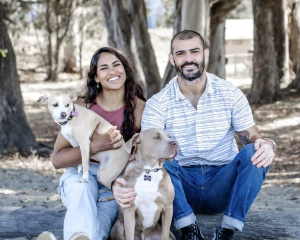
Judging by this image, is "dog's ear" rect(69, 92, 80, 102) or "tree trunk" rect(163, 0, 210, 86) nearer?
"dog's ear" rect(69, 92, 80, 102)

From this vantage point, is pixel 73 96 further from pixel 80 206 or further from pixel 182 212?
pixel 182 212

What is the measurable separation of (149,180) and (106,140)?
78 centimetres

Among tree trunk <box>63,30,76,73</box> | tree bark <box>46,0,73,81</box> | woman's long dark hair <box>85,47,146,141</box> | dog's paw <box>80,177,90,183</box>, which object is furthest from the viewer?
tree trunk <box>63,30,76,73</box>

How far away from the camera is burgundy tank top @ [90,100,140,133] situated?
179 inches

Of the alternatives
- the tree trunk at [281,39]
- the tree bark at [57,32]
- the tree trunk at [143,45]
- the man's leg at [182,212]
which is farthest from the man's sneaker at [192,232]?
the tree bark at [57,32]

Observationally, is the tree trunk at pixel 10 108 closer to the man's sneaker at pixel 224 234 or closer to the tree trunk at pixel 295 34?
the man's sneaker at pixel 224 234

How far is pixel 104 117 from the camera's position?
4.58m

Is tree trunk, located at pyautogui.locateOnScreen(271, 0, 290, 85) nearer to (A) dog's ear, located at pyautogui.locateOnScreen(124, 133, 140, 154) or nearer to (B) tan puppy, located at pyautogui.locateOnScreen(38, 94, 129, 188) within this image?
(B) tan puppy, located at pyautogui.locateOnScreen(38, 94, 129, 188)

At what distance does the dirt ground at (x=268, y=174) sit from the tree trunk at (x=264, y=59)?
50cm

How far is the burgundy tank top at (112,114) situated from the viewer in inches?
179

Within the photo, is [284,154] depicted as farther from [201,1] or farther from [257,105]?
[257,105]

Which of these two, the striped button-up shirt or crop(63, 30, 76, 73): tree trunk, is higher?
the striped button-up shirt

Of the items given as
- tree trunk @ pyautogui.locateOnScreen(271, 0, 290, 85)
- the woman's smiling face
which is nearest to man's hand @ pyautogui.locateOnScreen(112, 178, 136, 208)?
the woman's smiling face

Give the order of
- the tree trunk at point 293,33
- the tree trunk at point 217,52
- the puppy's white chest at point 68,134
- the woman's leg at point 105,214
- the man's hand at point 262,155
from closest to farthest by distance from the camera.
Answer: the man's hand at point 262,155 < the woman's leg at point 105,214 < the puppy's white chest at point 68,134 < the tree trunk at point 217,52 < the tree trunk at point 293,33
